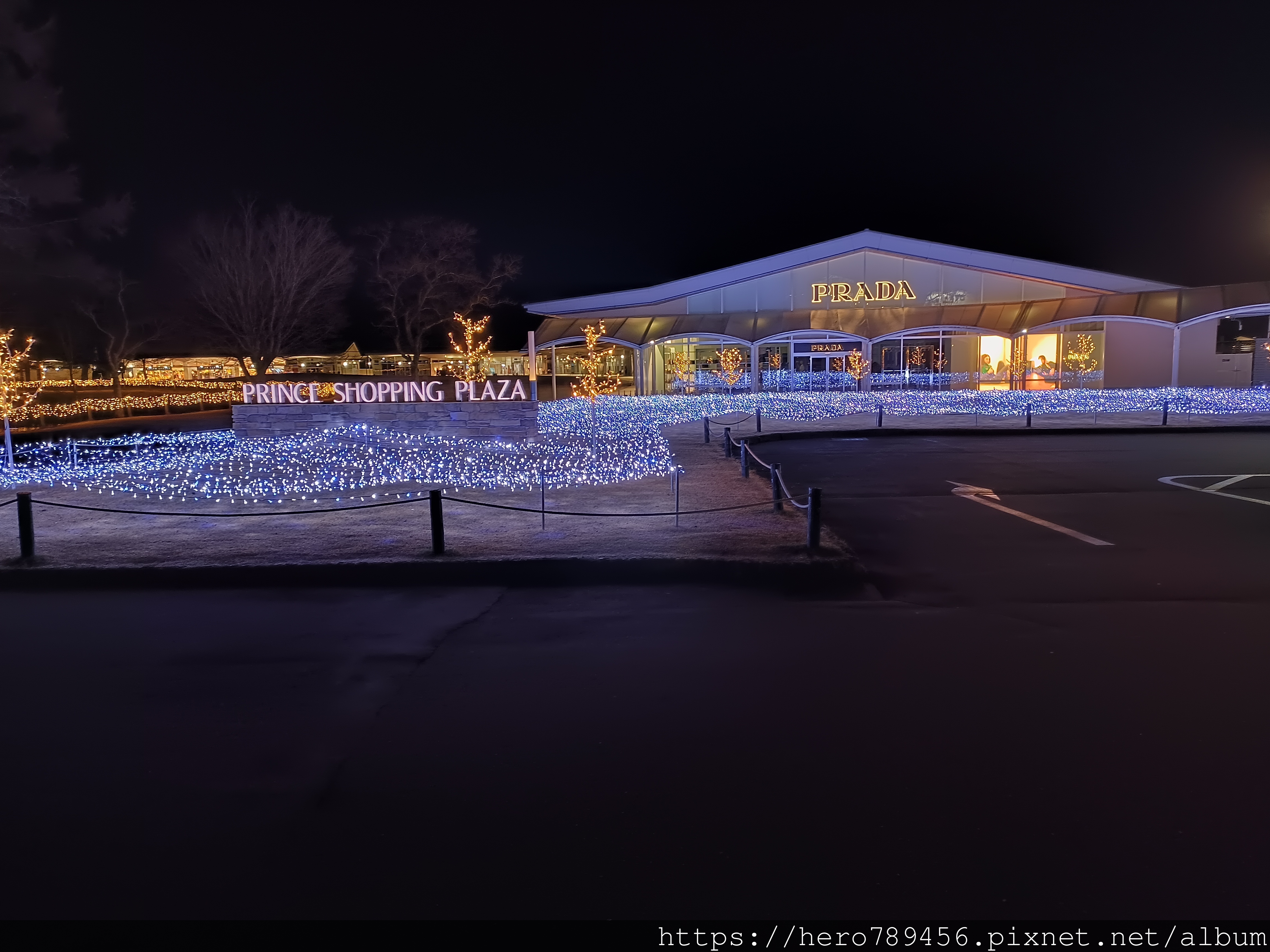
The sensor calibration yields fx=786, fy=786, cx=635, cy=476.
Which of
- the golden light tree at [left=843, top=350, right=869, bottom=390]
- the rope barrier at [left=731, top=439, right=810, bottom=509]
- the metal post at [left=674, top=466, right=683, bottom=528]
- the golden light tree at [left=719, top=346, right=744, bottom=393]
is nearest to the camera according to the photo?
the rope barrier at [left=731, top=439, right=810, bottom=509]

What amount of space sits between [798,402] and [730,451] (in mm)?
14091

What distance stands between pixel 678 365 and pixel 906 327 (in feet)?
36.8

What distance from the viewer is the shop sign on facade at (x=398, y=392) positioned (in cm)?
1930

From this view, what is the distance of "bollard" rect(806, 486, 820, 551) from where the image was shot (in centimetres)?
798

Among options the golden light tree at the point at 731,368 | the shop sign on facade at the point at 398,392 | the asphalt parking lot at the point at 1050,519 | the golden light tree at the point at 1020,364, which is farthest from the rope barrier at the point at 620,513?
the golden light tree at the point at 1020,364

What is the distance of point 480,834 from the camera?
3406 mm

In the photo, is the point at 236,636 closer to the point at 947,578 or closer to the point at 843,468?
the point at 947,578

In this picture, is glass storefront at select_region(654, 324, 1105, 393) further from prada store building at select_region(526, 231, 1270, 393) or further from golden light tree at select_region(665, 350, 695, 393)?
golden light tree at select_region(665, 350, 695, 393)

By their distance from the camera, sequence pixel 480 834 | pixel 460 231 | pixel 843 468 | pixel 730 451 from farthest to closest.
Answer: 1. pixel 460 231
2. pixel 730 451
3. pixel 843 468
4. pixel 480 834

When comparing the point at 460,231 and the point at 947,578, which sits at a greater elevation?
the point at 460,231

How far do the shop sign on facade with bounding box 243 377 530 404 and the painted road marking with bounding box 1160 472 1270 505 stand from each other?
43.6ft

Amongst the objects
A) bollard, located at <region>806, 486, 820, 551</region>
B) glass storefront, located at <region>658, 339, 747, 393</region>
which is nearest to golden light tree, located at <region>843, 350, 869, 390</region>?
glass storefront, located at <region>658, 339, 747, 393</region>

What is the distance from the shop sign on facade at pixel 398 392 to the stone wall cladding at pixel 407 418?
0.18m

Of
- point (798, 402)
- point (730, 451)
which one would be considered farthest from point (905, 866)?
point (798, 402)
